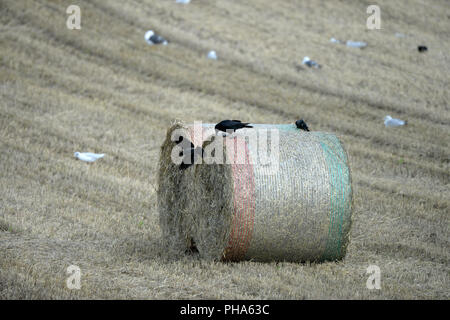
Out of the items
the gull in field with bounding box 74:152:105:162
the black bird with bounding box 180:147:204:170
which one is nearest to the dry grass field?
the gull in field with bounding box 74:152:105:162

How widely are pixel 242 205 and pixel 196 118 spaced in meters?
7.50

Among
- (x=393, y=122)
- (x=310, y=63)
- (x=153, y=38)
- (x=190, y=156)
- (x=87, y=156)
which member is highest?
(x=153, y=38)

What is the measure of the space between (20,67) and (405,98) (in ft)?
32.3

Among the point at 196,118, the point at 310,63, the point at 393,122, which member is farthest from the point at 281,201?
the point at 310,63

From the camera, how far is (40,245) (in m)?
7.29

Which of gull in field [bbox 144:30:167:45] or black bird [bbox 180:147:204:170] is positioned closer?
black bird [bbox 180:147:204:170]

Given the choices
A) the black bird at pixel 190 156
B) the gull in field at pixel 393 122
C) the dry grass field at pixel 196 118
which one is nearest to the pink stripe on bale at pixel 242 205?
the dry grass field at pixel 196 118

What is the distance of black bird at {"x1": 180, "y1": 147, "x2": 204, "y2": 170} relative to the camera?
742 cm

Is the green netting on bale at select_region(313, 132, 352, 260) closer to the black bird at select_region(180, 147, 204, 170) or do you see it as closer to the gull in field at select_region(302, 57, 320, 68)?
the black bird at select_region(180, 147, 204, 170)

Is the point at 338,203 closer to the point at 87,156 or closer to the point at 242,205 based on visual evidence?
the point at 242,205

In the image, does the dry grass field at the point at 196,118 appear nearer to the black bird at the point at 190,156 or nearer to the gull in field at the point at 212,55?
the gull in field at the point at 212,55

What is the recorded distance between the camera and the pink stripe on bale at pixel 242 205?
6.71 meters

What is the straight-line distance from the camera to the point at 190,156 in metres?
7.61

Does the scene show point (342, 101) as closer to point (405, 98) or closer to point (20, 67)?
point (405, 98)
